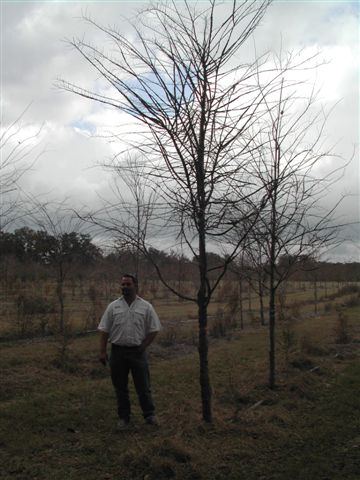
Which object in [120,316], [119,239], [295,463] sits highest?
[119,239]

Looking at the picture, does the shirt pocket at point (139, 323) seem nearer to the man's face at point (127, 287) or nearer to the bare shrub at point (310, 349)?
the man's face at point (127, 287)

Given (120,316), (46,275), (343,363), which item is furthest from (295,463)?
(46,275)

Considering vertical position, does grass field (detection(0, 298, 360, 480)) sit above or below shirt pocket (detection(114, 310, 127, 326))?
below

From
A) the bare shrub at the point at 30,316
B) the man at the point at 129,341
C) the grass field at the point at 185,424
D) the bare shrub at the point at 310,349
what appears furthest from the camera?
the bare shrub at the point at 30,316

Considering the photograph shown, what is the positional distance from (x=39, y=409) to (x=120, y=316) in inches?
71.3

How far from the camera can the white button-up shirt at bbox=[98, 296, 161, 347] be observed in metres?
5.04

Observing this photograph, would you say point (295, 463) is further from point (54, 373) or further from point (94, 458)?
point (54, 373)

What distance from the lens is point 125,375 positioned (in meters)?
5.12

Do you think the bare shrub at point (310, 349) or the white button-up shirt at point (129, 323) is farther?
the bare shrub at point (310, 349)

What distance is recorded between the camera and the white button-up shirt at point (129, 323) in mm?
5035

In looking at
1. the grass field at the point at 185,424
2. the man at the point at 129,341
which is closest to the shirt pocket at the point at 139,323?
the man at the point at 129,341

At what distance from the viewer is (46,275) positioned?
26344mm

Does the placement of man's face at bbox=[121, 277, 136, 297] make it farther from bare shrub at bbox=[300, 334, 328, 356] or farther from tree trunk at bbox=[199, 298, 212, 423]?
bare shrub at bbox=[300, 334, 328, 356]

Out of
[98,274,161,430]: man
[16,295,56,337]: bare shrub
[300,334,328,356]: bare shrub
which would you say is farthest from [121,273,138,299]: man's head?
[16,295,56,337]: bare shrub
